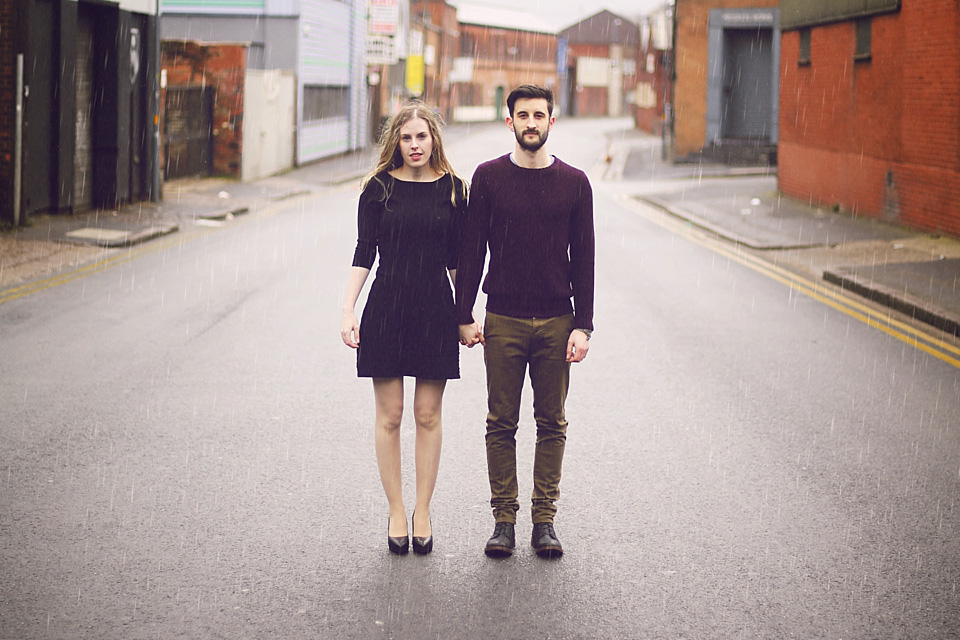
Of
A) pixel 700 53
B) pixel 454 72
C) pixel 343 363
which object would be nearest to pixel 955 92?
pixel 343 363

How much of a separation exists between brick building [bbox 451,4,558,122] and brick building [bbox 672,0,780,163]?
41887 mm

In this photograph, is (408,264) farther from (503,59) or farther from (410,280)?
(503,59)

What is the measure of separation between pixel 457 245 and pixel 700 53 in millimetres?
33921

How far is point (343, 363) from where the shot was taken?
8727mm

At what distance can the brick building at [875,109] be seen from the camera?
54.3 feet

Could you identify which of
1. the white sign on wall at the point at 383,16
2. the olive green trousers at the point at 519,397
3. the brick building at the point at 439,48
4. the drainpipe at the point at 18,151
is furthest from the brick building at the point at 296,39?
the olive green trousers at the point at 519,397

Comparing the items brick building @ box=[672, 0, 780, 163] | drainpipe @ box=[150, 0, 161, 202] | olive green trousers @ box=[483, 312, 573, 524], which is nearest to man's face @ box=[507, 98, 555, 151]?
olive green trousers @ box=[483, 312, 573, 524]

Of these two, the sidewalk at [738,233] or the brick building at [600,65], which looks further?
the brick building at [600,65]

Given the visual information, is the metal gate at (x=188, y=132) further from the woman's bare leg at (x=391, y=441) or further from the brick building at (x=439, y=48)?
the brick building at (x=439, y=48)

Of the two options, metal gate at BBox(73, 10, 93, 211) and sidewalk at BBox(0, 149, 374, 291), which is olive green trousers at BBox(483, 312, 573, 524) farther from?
metal gate at BBox(73, 10, 93, 211)

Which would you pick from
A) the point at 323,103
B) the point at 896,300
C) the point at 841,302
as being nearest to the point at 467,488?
the point at 896,300

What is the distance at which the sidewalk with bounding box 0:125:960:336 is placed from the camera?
12398 millimetres

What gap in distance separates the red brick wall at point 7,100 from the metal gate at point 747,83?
2524 centimetres

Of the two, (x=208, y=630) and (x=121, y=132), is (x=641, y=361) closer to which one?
(x=208, y=630)
